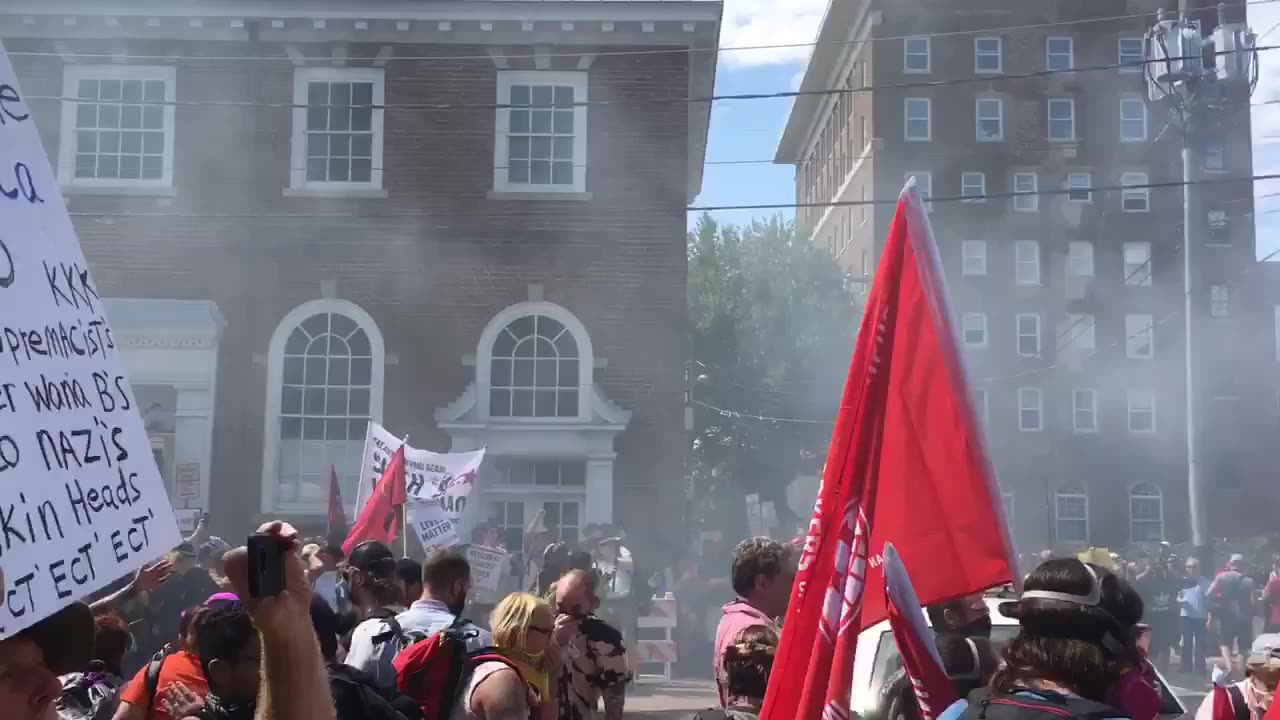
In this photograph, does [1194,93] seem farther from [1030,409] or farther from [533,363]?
[1030,409]

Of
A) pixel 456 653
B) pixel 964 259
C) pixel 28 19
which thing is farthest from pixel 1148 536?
pixel 456 653

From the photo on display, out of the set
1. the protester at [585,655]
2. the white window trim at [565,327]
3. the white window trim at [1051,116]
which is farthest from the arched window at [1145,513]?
the protester at [585,655]

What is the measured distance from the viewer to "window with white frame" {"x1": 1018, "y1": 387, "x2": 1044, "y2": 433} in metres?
46.6

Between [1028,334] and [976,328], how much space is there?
1771 millimetres

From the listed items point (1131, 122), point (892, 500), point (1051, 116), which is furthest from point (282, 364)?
point (1131, 122)

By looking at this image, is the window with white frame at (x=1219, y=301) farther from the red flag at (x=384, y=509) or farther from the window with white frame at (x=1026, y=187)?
the red flag at (x=384, y=509)

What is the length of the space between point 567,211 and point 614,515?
438 centimetres

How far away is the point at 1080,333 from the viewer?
47750mm

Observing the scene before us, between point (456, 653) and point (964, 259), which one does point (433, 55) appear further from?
point (964, 259)

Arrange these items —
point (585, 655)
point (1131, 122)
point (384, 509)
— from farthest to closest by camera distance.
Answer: point (1131, 122)
point (384, 509)
point (585, 655)

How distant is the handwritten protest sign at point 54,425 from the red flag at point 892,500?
1541mm

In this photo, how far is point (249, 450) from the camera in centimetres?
2050

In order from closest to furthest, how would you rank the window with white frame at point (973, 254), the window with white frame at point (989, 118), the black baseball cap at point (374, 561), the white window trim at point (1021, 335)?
the black baseball cap at point (374, 561) < the white window trim at point (1021, 335) < the window with white frame at point (973, 254) < the window with white frame at point (989, 118)

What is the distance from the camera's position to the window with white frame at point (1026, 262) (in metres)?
48.2
